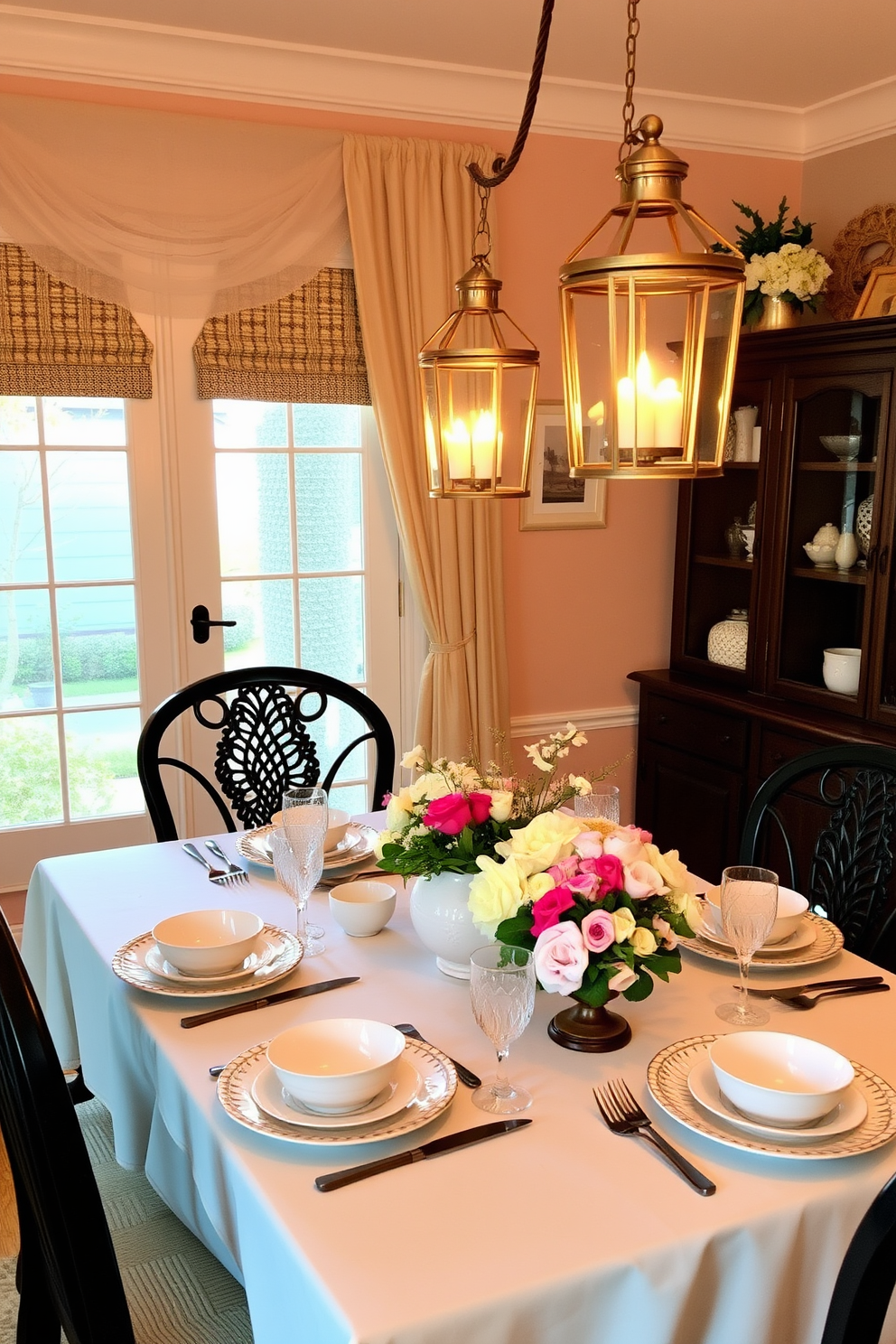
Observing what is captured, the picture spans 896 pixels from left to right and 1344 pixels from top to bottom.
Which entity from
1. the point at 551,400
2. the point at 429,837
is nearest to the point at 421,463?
the point at 551,400

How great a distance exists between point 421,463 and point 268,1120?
2440 mm

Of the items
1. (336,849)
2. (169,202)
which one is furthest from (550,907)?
(169,202)

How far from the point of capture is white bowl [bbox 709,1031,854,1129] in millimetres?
1280

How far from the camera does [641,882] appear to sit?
147 cm

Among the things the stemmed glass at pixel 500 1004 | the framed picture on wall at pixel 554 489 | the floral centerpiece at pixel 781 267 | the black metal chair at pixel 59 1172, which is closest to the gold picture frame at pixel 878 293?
the floral centerpiece at pixel 781 267

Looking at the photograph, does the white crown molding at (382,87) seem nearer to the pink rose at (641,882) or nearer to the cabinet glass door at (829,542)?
the cabinet glass door at (829,542)

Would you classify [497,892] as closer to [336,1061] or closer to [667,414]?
[336,1061]

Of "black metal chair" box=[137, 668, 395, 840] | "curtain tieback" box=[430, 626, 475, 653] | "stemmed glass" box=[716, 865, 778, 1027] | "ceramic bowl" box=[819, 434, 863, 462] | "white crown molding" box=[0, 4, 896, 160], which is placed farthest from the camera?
"curtain tieback" box=[430, 626, 475, 653]

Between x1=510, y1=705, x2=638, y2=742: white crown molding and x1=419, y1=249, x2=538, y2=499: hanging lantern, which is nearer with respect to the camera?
x1=419, y1=249, x2=538, y2=499: hanging lantern

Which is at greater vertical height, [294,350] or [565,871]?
[294,350]

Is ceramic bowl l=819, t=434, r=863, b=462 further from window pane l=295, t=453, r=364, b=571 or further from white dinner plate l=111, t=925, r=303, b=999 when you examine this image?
white dinner plate l=111, t=925, r=303, b=999

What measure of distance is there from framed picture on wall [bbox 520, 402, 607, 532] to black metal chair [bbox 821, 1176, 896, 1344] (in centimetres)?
281

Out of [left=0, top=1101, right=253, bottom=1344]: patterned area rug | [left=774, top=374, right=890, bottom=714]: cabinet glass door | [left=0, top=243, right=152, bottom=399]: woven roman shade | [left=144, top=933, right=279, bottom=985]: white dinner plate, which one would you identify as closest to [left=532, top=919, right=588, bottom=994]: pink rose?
[left=144, top=933, right=279, bottom=985]: white dinner plate

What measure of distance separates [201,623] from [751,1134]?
7.90ft
